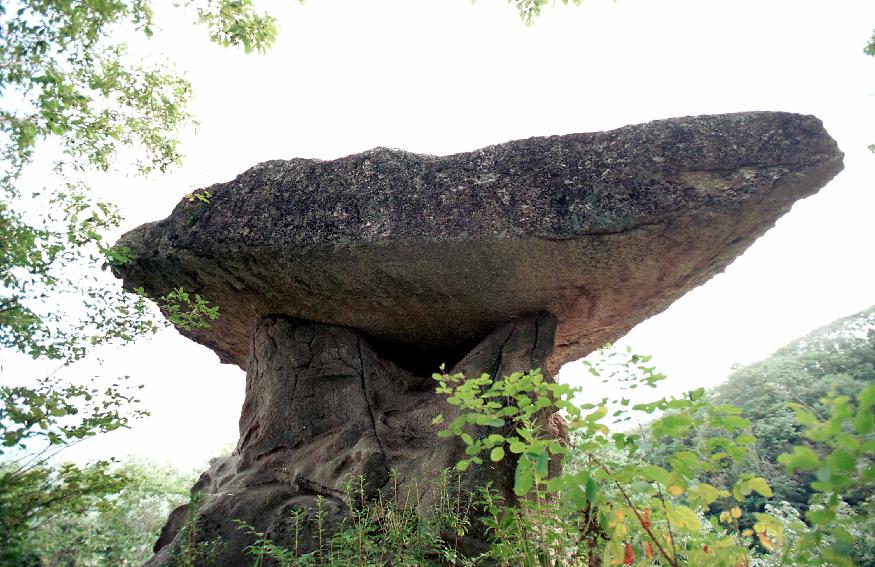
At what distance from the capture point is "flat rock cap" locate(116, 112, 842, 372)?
4.51 m

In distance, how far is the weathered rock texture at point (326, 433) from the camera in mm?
4449

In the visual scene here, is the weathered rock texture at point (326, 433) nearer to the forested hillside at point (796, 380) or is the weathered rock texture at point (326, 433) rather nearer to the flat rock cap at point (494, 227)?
the flat rock cap at point (494, 227)

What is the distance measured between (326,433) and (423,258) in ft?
6.60

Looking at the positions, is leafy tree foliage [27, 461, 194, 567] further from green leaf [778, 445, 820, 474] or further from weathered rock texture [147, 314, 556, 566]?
green leaf [778, 445, 820, 474]

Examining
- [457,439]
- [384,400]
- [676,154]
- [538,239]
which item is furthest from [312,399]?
[676,154]

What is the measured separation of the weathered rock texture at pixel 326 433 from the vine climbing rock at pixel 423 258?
0.02m

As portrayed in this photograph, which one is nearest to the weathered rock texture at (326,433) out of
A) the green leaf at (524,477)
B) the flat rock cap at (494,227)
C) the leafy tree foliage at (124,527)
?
the flat rock cap at (494,227)

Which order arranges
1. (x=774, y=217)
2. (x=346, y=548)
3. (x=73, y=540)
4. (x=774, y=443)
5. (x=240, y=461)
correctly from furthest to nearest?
(x=774, y=443) → (x=73, y=540) → (x=240, y=461) → (x=774, y=217) → (x=346, y=548)

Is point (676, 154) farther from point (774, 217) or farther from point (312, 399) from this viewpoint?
point (312, 399)

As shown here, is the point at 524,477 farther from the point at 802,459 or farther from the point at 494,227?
the point at 494,227

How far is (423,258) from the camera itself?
4.88 meters

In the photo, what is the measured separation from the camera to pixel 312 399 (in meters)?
5.47

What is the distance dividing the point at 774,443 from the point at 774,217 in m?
6.44

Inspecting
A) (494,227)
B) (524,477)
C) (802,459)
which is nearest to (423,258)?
(494,227)
